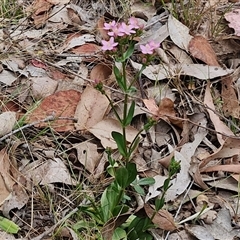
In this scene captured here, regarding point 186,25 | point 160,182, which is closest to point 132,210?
point 160,182

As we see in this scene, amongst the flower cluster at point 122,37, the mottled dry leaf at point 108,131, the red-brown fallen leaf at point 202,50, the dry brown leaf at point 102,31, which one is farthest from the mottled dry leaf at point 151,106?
the flower cluster at point 122,37

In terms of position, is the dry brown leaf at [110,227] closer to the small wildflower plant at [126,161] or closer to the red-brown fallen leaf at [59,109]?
the small wildflower plant at [126,161]

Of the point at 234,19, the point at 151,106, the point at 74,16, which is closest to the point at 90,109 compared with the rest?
the point at 151,106

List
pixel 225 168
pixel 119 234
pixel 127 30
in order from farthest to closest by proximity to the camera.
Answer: pixel 225 168, pixel 119 234, pixel 127 30

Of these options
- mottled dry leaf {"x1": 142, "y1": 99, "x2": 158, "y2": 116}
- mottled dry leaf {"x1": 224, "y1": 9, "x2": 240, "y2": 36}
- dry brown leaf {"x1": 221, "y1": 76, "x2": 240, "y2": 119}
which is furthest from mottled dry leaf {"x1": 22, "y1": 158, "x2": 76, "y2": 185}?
mottled dry leaf {"x1": 224, "y1": 9, "x2": 240, "y2": 36}

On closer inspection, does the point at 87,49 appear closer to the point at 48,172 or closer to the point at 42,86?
the point at 42,86
